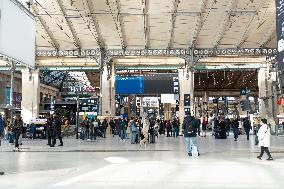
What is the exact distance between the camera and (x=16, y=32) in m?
7.77

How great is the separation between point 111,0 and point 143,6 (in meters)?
2.18

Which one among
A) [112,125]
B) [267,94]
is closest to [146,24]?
[112,125]

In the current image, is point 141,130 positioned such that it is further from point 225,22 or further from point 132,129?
point 225,22

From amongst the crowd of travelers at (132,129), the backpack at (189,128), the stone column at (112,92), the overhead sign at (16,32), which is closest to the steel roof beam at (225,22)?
the crowd of travelers at (132,129)

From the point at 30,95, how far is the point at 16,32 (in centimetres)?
2612

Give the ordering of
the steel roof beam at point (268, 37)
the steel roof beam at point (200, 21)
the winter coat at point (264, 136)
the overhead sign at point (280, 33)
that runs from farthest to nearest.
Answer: the steel roof beam at point (268, 37)
the steel roof beam at point (200, 21)
the winter coat at point (264, 136)
the overhead sign at point (280, 33)

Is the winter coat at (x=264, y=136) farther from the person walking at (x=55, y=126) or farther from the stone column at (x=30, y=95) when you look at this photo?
the stone column at (x=30, y=95)

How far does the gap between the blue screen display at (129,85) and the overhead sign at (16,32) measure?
2236 cm

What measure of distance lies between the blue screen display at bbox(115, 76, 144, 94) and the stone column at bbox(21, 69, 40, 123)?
7198 mm

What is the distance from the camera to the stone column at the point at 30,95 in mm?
32562

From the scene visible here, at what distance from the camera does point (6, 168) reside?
905 cm

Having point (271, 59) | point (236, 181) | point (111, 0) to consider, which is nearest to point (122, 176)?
point (236, 181)

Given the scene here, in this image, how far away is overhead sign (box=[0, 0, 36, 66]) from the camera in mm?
7379

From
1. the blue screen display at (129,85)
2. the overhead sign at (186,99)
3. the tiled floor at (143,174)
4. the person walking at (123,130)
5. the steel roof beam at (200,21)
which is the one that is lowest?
the tiled floor at (143,174)
